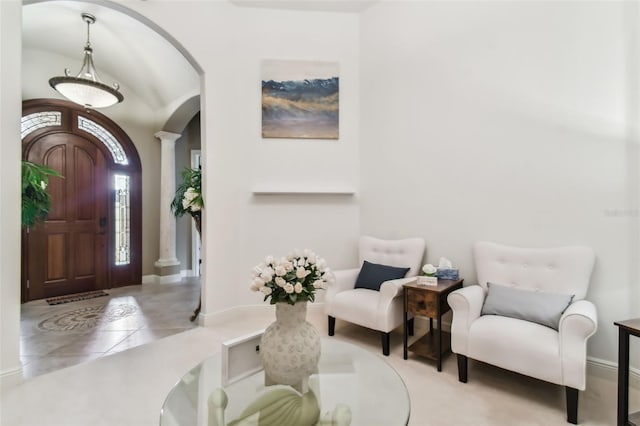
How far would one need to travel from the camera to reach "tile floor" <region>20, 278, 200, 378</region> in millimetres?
2590

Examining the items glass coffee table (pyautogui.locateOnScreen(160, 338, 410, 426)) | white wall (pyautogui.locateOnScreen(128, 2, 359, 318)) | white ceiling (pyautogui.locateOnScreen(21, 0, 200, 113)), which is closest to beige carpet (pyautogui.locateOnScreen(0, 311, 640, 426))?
glass coffee table (pyautogui.locateOnScreen(160, 338, 410, 426))

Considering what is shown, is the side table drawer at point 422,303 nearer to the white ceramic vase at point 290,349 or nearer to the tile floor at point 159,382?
the tile floor at point 159,382

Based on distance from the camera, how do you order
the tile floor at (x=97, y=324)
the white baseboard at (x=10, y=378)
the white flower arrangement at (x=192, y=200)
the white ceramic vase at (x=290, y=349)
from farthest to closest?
the white flower arrangement at (x=192, y=200)
the tile floor at (x=97, y=324)
the white baseboard at (x=10, y=378)
the white ceramic vase at (x=290, y=349)

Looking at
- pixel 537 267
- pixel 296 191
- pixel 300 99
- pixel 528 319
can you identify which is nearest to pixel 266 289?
pixel 528 319

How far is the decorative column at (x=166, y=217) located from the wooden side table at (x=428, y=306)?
421 cm

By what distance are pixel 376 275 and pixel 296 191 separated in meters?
1.36

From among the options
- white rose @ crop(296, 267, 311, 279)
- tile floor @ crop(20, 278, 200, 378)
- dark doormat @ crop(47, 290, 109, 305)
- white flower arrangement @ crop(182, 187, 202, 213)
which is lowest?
tile floor @ crop(20, 278, 200, 378)

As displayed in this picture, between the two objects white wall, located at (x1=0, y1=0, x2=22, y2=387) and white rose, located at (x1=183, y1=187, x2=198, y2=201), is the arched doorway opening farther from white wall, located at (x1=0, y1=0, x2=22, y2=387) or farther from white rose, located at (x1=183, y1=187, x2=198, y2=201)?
white wall, located at (x1=0, y1=0, x2=22, y2=387)

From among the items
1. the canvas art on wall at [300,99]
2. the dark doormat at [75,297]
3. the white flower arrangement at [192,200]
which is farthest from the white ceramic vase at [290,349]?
the dark doormat at [75,297]

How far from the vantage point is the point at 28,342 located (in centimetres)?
281

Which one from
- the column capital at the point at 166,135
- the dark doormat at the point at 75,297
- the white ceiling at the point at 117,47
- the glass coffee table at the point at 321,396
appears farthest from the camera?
the column capital at the point at 166,135

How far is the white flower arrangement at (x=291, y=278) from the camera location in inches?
54.1

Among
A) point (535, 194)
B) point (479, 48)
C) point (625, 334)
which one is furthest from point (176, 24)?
point (625, 334)

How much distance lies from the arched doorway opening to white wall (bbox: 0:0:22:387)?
254cm
